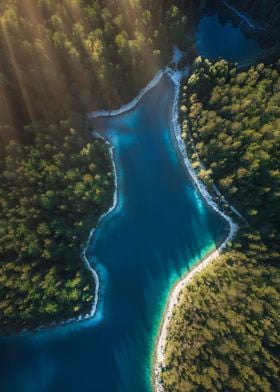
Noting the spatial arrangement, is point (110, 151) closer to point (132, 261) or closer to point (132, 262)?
point (132, 261)

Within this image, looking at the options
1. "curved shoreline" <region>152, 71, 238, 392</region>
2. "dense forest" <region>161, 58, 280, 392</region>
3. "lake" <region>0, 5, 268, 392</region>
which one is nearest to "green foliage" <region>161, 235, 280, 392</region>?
"dense forest" <region>161, 58, 280, 392</region>

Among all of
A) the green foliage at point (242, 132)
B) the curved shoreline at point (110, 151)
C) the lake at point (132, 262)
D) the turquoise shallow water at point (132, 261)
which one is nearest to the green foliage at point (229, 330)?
the lake at point (132, 262)

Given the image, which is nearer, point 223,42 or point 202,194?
point 202,194

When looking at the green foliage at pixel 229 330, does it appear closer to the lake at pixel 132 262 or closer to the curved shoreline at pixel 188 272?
the curved shoreline at pixel 188 272

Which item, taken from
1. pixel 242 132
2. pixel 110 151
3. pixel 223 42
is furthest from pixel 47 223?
pixel 223 42

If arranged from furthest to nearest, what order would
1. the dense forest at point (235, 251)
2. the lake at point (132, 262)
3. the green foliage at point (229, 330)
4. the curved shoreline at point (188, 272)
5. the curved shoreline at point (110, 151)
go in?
the curved shoreline at point (110, 151)
the curved shoreline at point (188, 272)
the lake at point (132, 262)
the dense forest at point (235, 251)
the green foliage at point (229, 330)

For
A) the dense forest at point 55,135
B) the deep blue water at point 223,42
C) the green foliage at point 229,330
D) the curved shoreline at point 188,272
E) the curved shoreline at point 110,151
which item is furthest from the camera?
the deep blue water at point 223,42
